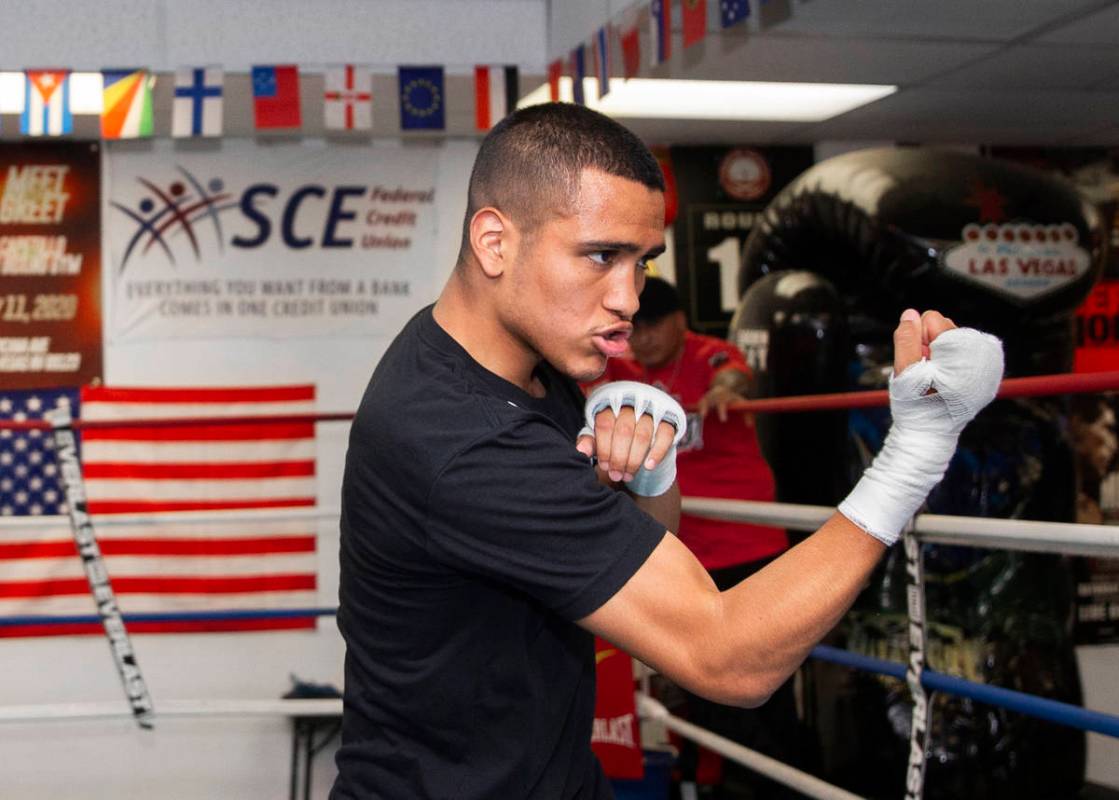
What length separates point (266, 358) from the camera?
4.94 meters

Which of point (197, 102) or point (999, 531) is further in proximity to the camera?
point (197, 102)

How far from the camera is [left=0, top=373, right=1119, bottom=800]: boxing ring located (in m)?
1.56

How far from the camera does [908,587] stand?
6.31 ft

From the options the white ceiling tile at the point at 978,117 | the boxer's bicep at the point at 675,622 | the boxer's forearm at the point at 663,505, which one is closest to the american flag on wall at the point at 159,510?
the white ceiling tile at the point at 978,117

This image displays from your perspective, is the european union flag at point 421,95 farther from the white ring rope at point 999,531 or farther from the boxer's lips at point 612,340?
the boxer's lips at point 612,340

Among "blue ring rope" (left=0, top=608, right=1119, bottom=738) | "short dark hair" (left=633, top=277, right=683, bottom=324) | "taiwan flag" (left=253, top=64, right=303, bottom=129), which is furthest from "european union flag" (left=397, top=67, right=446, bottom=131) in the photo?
A: "blue ring rope" (left=0, top=608, right=1119, bottom=738)

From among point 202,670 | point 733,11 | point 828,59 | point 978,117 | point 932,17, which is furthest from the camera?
point 978,117

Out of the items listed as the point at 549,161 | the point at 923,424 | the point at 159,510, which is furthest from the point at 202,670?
the point at 923,424

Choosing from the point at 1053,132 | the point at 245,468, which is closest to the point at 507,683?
the point at 245,468

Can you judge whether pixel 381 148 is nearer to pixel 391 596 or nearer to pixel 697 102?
pixel 697 102

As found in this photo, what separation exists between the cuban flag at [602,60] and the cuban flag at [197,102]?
118 cm

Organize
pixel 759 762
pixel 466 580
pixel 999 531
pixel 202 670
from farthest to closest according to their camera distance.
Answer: pixel 202 670 → pixel 759 762 → pixel 999 531 → pixel 466 580

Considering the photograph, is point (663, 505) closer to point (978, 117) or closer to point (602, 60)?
point (602, 60)

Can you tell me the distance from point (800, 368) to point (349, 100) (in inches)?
64.9
